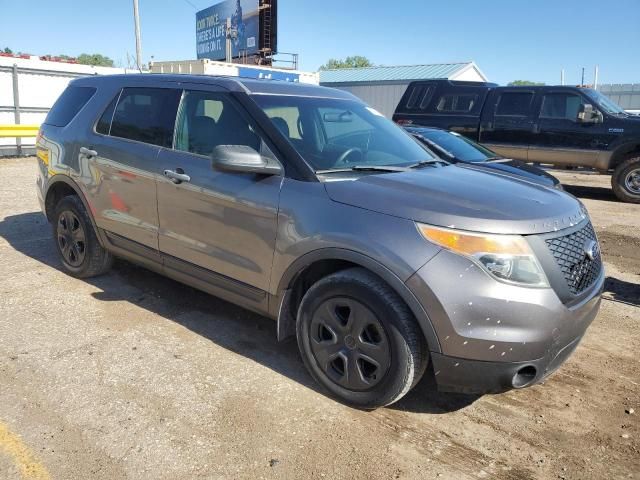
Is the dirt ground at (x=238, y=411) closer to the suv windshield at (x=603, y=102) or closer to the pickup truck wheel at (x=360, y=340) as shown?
the pickup truck wheel at (x=360, y=340)

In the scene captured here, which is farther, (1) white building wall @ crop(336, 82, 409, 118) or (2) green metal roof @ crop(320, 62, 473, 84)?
(2) green metal roof @ crop(320, 62, 473, 84)

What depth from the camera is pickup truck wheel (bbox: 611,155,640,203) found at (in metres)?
10.4

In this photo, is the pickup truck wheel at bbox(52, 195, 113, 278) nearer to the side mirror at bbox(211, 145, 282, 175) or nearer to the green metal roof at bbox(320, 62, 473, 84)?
the side mirror at bbox(211, 145, 282, 175)

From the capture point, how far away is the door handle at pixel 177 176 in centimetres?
367

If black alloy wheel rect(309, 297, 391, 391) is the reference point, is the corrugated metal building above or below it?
above

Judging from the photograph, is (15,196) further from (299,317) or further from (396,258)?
(396,258)

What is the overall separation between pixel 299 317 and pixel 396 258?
2.65 feet

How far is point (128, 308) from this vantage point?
4.40 m

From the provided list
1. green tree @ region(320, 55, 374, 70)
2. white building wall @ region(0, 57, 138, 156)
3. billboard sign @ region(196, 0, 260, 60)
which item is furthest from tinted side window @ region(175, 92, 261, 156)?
green tree @ region(320, 55, 374, 70)

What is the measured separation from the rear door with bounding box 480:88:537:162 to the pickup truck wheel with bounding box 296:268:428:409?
951 centimetres

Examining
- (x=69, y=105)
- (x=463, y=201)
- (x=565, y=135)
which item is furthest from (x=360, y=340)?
(x=565, y=135)

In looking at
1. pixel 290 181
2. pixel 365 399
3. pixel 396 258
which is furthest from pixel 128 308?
pixel 396 258

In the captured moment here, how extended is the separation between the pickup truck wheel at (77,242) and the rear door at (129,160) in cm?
27

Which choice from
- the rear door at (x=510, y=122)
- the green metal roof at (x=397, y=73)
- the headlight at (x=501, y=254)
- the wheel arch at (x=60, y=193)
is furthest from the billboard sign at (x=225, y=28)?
the headlight at (x=501, y=254)
